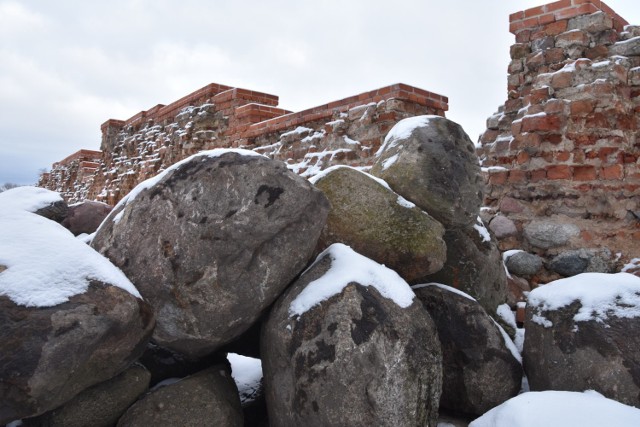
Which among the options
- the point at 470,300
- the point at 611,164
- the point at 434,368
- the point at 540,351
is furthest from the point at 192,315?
the point at 611,164

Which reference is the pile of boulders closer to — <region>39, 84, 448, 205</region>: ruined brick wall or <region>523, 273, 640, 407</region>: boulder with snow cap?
<region>523, 273, 640, 407</region>: boulder with snow cap

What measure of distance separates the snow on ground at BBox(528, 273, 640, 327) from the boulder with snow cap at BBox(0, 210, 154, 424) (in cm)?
170

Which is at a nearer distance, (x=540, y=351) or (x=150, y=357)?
(x=150, y=357)

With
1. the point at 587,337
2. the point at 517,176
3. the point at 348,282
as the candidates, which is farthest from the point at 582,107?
the point at 348,282

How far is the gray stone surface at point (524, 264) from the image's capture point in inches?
131

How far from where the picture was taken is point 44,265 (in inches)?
60.1

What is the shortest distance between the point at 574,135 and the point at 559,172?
27 cm

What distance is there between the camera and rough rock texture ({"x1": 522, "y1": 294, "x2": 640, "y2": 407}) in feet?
6.22

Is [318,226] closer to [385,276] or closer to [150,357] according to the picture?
[385,276]

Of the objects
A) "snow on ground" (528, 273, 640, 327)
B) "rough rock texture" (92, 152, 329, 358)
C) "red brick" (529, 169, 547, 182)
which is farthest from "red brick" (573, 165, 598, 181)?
"rough rock texture" (92, 152, 329, 358)

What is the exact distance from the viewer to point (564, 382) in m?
2.02

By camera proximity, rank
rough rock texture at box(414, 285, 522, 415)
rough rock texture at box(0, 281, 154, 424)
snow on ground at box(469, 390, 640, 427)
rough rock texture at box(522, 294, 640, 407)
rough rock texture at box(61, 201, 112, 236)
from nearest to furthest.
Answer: rough rock texture at box(0, 281, 154, 424), snow on ground at box(469, 390, 640, 427), rough rock texture at box(522, 294, 640, 407), rough rock texture at box(414, 285, 522, 415), rough rock texture at box(61, 201, 112, 236)

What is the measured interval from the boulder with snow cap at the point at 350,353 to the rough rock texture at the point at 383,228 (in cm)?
28

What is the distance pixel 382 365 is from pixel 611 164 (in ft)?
8.33
